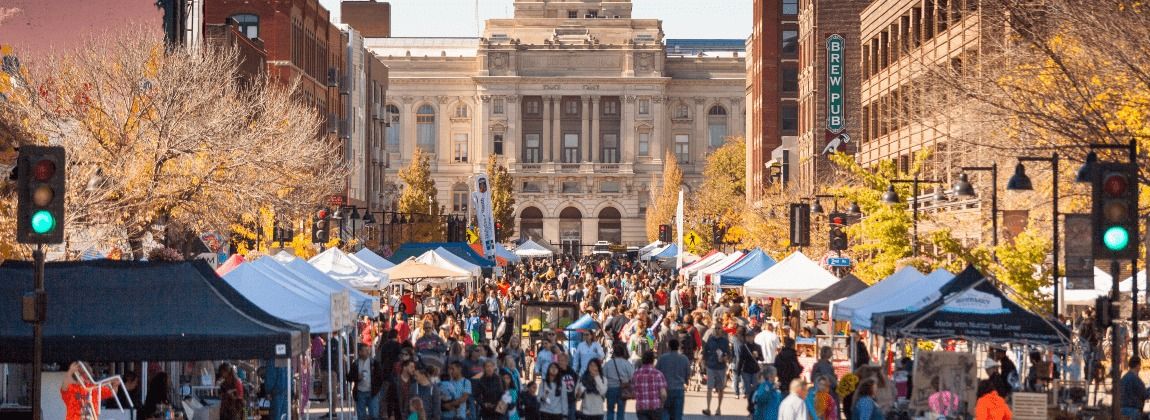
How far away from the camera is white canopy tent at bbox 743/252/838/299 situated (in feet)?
116

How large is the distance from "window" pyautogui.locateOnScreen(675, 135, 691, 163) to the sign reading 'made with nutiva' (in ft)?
293

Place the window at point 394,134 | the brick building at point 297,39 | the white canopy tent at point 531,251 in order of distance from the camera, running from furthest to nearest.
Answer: the window at point 394,134 < the white canopy tent at point 531,251 < the brick building at point 297,39

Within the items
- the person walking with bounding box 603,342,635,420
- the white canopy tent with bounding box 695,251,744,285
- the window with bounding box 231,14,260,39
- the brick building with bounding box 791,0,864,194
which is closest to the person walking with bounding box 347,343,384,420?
the person walking with bounding box 603,342,635,420

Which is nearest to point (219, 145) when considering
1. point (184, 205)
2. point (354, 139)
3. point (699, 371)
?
point (184, 205)

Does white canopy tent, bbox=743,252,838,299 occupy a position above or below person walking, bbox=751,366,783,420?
above

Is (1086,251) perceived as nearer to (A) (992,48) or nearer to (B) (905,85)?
(A) (992,48)

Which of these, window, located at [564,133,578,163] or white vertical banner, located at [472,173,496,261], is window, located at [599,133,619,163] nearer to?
window, located at [564,133,578,163]

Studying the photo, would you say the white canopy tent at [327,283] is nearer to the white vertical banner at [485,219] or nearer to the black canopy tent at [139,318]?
the black canopy tent at [139,318]

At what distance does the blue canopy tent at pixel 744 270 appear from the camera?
4203cm

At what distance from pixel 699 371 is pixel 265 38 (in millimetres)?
40719

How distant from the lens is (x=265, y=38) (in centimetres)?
7106

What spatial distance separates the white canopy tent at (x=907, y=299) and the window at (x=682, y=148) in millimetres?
141136

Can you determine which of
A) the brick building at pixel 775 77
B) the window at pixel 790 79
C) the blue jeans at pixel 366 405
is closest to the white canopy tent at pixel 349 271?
the blue jeans at pixel 366 405

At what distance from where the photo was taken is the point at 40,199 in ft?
50.6
